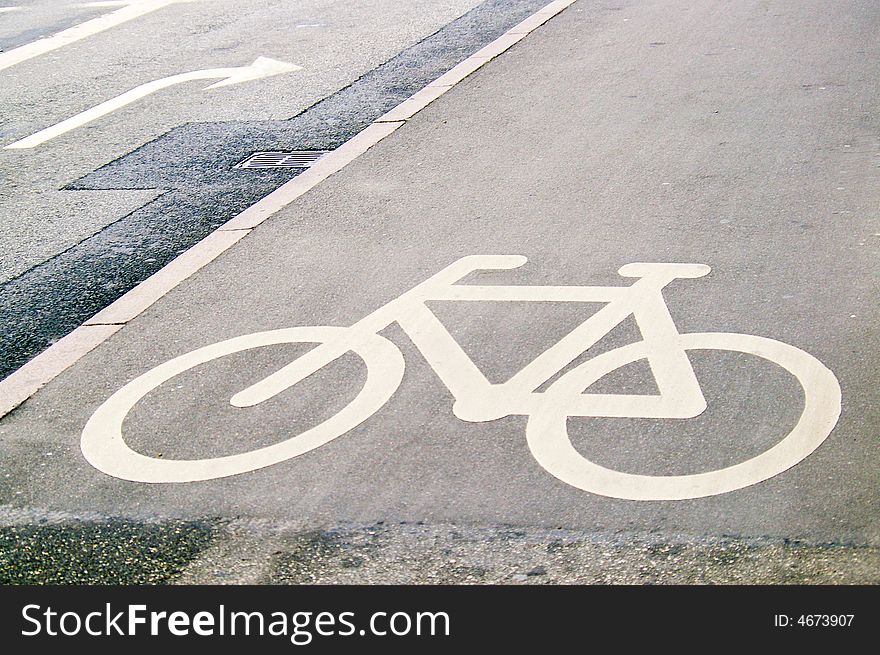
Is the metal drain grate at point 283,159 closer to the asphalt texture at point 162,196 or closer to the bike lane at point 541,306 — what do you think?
the asphalt texture at point 162,196

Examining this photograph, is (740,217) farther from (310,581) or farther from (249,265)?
(310,581)

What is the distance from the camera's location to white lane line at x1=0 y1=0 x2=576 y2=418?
545cm

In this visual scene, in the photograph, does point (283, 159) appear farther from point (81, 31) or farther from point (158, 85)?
point (81, 31)

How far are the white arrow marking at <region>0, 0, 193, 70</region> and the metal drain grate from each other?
6046 millimetres

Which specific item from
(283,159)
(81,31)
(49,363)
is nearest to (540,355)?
(49,363)

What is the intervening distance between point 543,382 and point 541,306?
0.91 metres

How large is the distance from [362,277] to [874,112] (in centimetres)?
478

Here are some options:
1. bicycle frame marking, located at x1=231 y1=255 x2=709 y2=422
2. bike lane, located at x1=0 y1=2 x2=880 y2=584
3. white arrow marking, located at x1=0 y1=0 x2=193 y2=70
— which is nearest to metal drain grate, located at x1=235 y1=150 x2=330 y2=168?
bike lane, located at x1=0 y1=2 x2=880 y2=584

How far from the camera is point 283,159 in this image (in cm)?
891

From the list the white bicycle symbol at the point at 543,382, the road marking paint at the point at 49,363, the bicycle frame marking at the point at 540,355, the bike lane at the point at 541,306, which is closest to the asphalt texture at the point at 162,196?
the road marking paint at the point at 49,363

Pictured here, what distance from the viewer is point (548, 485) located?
422 cm

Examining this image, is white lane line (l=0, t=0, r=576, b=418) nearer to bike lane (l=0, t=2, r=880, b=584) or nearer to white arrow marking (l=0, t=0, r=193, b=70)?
bike lane (l=0, t=2, r=880, b=584)

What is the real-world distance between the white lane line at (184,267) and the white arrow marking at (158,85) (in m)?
2.89

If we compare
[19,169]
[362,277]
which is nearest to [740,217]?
[362,277]
